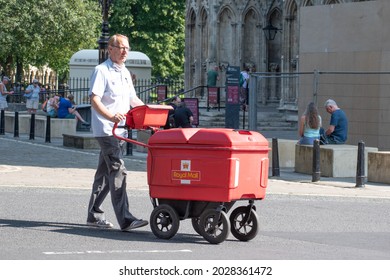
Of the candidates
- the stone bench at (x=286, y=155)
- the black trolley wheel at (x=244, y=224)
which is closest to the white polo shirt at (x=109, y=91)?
the black trolley wheel at (x=244, y=224)

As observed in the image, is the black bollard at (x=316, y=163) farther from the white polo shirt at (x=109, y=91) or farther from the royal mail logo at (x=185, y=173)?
the royal mail logo at (x=185, y=173)

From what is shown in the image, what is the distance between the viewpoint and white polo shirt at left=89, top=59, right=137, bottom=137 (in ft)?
41.8

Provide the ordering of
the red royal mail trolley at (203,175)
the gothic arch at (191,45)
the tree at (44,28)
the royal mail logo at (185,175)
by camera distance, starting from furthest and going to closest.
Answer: the tree at (44,28) < the gothic arch at (191,45) < the royal mail logo at (185,175) < the red royal mail trolley at (203,175)

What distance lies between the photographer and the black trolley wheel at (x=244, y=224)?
1241 centimetres

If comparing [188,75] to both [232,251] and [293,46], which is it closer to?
[293,46]

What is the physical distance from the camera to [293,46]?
44.5 meters

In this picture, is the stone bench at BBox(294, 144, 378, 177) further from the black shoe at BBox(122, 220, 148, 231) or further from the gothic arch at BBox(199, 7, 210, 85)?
the gothic arch at BBox(199, 7, 210, 85)

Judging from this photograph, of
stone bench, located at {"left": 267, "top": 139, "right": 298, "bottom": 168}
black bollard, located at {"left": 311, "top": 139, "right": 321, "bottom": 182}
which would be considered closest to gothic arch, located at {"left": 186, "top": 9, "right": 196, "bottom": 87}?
stone bench, located at {"left": 267, "top": 139, "right": 298, "bottom": 168}

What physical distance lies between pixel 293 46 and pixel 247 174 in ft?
107

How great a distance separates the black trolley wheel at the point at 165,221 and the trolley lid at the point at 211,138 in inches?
25.4

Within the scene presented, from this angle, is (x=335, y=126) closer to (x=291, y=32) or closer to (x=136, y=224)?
(x=136, y=224)

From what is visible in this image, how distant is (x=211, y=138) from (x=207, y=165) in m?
0.26

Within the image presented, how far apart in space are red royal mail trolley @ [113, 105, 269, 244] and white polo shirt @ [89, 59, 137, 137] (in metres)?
0.27

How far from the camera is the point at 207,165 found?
1221cm
